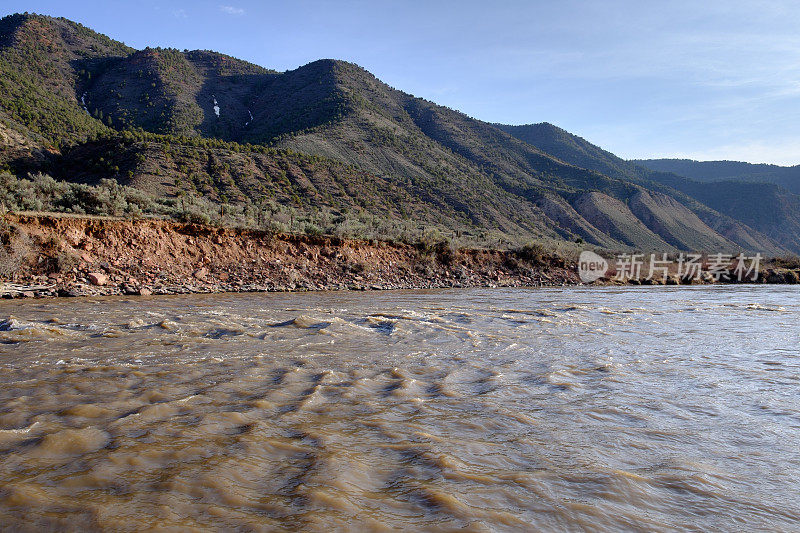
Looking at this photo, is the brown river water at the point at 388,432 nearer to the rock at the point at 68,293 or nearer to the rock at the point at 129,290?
the rock at the point at 68,293

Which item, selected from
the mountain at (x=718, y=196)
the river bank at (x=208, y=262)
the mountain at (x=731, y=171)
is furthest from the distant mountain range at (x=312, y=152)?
the mountain at (x=731, y=171)

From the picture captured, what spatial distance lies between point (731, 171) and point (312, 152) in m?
118

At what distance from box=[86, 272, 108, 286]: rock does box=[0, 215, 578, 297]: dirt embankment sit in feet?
0.08

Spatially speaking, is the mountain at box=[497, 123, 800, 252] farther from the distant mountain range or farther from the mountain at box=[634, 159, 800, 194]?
the mountain at box=[634, 159, 800, 194]

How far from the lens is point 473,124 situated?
3046 inches

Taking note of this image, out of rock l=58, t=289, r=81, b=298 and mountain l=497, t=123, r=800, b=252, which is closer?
rock l=58, t=289, r=81, b=298

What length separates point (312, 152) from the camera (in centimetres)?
4453

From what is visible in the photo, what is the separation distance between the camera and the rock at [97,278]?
12.4m

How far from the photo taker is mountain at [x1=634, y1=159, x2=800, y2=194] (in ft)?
331

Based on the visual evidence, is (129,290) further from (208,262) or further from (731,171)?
(731,171)

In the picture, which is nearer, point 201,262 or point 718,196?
point 201,262

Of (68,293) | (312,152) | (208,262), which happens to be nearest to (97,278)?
(68,293)

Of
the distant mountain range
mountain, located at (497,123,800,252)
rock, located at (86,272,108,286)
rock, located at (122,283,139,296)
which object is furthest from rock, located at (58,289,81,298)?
mountain, located at (497,123,800,252)

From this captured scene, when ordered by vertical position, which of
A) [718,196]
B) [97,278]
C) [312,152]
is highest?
[718,196]
